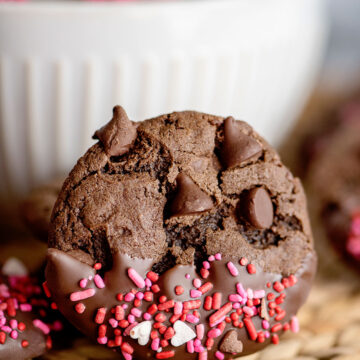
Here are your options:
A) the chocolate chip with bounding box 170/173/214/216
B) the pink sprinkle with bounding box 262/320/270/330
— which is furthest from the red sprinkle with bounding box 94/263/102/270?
the pink sprinkle with bounding box 262/320/270/330

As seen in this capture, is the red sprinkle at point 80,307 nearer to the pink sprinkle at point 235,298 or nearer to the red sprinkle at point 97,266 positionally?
the red sprinkle at point 97,266

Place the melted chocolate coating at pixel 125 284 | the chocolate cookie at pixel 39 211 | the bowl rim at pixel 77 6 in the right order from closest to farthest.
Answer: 1. the melted chocolate coating at pixel 125 284
2. the chocolate cookie at pixel 39 211
3. the bowl rim at pixel 77 6

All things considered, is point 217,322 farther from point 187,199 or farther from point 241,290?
point 187,199

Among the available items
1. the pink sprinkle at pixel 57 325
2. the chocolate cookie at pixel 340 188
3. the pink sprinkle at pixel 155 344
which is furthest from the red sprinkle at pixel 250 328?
the chocolate cookie at pixel 340 188

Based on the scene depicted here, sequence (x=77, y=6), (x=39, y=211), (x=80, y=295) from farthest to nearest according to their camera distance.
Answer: (x=77, y=6), (x=39, y=211), (x=80, y=295)

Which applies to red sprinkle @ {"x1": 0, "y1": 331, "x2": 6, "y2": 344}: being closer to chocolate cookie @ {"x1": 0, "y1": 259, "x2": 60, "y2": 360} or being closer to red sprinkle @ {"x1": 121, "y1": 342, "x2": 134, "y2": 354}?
chocolate cookie @ {"x1": 0, "y1": 259, "x2": 60, "y2": 360}

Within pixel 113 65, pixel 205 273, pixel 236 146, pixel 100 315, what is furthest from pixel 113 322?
pixel 113 65

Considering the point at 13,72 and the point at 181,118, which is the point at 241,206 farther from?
the point at 13,72
